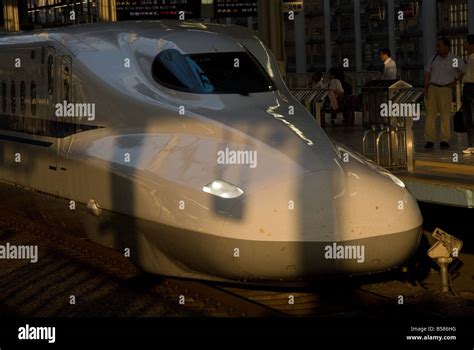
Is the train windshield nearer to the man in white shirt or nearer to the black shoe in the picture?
the black shoe

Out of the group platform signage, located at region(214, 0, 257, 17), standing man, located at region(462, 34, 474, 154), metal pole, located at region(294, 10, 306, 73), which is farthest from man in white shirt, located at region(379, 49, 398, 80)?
metal pole, located at region(294, 10, 306, 73)

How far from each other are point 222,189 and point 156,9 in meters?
16.6

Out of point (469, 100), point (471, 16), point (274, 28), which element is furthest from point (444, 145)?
point (471, 16)

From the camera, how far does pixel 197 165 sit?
33.7 feet

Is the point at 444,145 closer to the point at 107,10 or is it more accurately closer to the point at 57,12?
the point at 107,10

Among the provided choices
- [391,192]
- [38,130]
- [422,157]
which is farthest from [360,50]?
[391,192]

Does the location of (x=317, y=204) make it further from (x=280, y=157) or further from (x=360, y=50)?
(x=360, y=50)

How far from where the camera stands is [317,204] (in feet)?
32.0

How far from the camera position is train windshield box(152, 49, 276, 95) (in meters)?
11.4

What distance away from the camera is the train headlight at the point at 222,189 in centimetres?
977

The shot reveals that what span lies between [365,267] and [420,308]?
4.35 ft

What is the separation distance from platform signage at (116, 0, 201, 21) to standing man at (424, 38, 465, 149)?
9.94 meters

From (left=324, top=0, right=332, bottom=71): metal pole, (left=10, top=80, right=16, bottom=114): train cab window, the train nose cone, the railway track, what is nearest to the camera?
the train nose cone

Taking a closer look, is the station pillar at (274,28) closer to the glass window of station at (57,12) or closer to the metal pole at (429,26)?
the glass window of station at (57,12)
